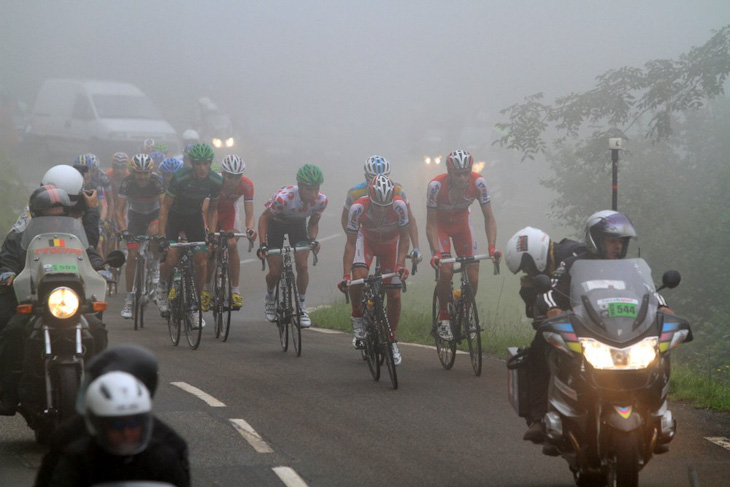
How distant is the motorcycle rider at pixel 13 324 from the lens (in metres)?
8.35

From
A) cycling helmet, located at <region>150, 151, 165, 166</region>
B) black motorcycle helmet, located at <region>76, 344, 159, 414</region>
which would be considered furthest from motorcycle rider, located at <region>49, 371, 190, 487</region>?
cycling helmet, located at <region>150, 151, 165, 166</region>

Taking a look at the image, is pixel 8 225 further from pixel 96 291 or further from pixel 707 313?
pixel 96 291

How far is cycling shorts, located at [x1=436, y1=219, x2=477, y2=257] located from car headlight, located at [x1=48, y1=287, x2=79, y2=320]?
6028 millimetres

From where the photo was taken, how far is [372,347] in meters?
11.9

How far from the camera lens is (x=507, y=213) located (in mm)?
53625

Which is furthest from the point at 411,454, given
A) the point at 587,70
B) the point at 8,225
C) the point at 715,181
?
the point at 587,70

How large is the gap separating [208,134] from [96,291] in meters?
39.2

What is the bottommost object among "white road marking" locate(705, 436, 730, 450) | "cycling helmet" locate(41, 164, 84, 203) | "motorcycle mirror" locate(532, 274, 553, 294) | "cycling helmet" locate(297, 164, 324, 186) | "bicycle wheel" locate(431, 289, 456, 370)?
"white road marking" locate(705, 436, 730, 450)

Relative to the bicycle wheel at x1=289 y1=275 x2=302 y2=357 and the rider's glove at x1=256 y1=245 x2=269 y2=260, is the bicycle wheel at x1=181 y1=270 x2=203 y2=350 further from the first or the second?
the bicycle wheel at x1=289 y1=275 x2=302 y2=357

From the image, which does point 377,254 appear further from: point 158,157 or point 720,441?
point 158,157

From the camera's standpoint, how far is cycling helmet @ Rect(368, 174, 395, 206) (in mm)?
12211

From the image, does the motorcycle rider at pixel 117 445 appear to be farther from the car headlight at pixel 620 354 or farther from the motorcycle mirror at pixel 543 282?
the motorcycle mirror at pixel 543 282

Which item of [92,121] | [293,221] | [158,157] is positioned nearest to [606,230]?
[293,221]

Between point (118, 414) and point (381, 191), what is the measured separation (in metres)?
8.27
